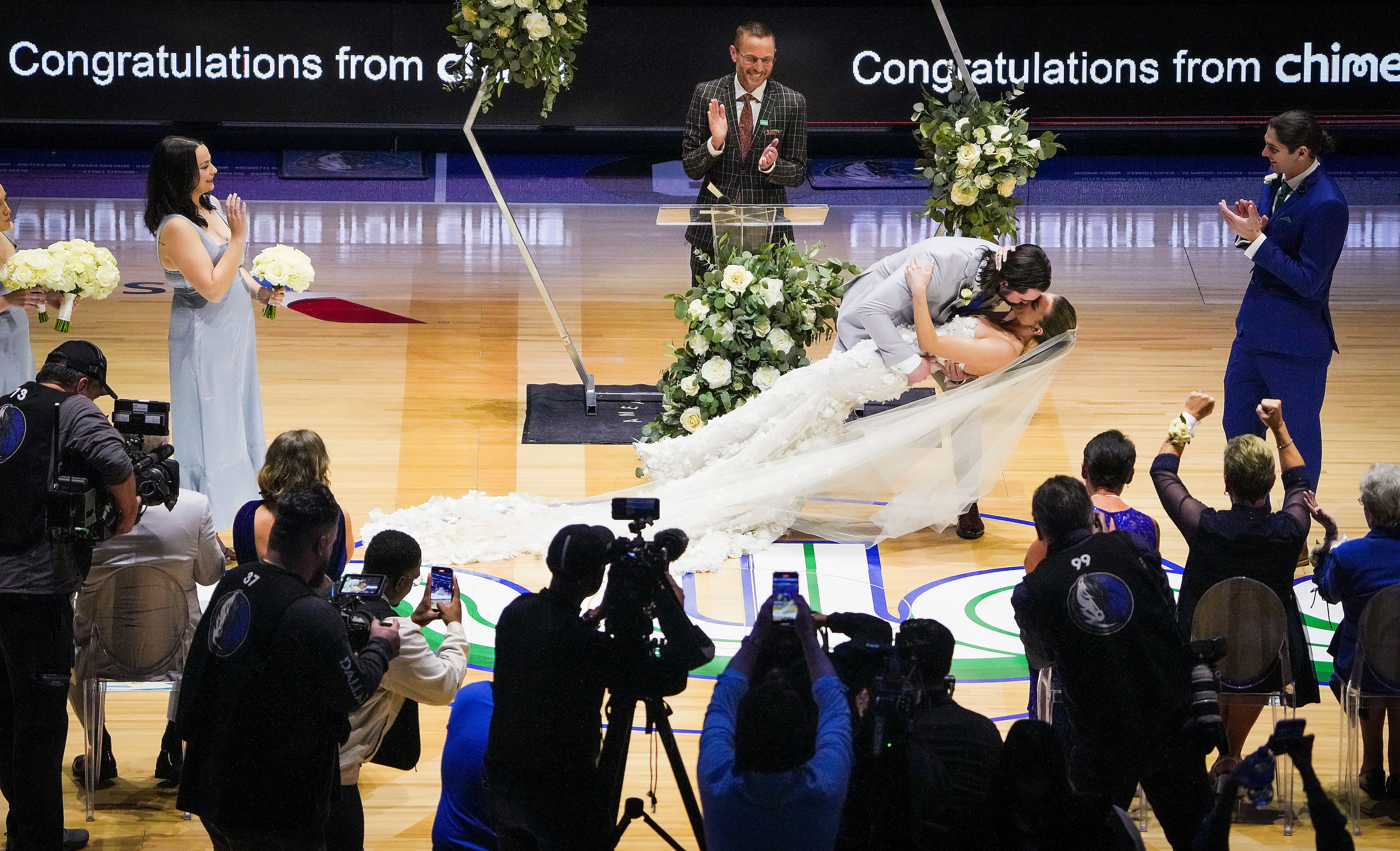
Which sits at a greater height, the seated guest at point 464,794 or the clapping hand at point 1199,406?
the clapping hand at point 1199,406

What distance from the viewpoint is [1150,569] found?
3572 mm

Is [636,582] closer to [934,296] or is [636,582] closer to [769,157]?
[934,296]

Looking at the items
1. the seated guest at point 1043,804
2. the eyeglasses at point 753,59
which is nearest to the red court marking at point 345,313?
the eyeglasses at point 753,59

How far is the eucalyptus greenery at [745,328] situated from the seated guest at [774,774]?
138 inches

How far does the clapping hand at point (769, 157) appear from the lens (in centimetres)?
705

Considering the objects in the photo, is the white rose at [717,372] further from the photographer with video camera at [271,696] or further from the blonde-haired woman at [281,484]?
the photographer with video camera at [271,696]

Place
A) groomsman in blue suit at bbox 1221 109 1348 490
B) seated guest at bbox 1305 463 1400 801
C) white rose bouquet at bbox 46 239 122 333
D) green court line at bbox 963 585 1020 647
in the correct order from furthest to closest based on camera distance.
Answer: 1. groomsman in blue suit at bbox 1221 109 1348 490
2. white rose bouquet at bbox 46 239 122 333
3. green court line at bbox 963 585 1020 647
4. seated guest at bbox 1305 463 1400 801

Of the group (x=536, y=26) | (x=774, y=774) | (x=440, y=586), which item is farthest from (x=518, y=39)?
(x=774, y=774)

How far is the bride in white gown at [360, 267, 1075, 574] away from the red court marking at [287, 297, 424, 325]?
3.24 meters

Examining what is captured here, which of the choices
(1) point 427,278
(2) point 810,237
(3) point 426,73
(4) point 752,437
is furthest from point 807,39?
(4) point 752,437

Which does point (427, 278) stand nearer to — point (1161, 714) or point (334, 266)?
point (334, 266)

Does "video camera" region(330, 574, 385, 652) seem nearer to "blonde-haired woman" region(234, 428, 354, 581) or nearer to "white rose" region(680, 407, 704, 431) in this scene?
"blonde-haired woman" region(234, 428, 354, 581)

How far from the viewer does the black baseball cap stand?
408 cm

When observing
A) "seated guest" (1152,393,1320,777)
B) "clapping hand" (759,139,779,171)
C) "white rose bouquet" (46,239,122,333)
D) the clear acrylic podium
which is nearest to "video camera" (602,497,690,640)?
"seated guest" (1152,393,1320,777)
